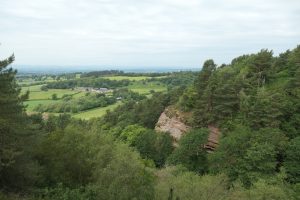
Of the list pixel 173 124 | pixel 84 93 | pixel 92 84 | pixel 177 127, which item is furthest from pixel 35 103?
pixel 177 127

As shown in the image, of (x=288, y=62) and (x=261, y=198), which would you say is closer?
(x=261, y=198)

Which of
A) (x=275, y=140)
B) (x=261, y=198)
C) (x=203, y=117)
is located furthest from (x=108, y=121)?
(x=261, y=198)

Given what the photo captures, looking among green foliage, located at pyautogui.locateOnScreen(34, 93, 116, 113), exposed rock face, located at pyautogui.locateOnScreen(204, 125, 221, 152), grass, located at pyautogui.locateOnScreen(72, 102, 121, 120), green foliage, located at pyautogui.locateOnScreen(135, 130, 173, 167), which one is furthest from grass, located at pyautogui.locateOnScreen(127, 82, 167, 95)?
exposed rock face, located at pyautogui.locateOnScreen(204, 125, 221, 152)

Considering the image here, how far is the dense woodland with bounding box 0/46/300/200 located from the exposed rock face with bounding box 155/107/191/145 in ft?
3.84

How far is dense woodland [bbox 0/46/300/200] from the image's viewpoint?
82.0 ft

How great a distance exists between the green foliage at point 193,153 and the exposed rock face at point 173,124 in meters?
6.66

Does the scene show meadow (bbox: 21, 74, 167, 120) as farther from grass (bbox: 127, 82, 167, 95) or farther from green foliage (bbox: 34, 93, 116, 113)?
green foliage (bbox: 34, 93, 116, 113)

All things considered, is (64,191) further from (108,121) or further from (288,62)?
(108,121)

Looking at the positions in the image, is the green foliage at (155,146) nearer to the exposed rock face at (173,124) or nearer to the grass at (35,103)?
the exposed rock face at (173,124)

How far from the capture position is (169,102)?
66375 mm

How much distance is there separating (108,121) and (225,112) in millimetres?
40894

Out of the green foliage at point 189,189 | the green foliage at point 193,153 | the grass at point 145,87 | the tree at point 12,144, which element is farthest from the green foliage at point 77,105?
the tree at point 12,144

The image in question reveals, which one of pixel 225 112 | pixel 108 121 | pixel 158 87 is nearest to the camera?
pixel 225 112

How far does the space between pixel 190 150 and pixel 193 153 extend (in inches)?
23.4
